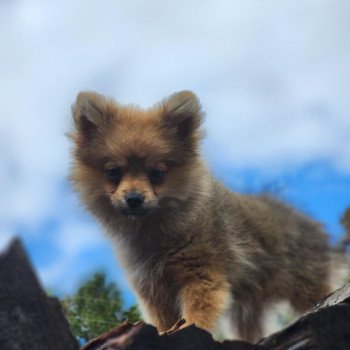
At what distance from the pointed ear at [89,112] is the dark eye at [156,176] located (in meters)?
0.74

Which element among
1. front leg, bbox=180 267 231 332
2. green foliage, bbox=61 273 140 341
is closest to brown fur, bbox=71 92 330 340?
front leg, bbox=180 267 231 332

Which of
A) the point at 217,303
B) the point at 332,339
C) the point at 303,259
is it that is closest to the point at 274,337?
the point at 332,339

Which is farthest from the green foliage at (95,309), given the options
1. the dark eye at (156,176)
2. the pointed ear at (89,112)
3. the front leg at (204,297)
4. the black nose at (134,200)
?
the pointed ear at (89,112)

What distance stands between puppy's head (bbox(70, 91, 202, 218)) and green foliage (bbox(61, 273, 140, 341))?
1.15 m

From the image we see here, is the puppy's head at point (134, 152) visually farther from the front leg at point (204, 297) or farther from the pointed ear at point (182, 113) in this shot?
the front leg at point (204, 297)

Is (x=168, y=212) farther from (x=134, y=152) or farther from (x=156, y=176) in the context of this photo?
(x=134, y=152)

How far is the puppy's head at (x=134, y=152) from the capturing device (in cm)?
561

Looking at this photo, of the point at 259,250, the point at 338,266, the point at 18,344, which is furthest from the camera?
the point at 338,266

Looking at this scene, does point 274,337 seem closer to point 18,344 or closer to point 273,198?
point 18,344

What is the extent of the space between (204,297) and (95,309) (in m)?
1.86

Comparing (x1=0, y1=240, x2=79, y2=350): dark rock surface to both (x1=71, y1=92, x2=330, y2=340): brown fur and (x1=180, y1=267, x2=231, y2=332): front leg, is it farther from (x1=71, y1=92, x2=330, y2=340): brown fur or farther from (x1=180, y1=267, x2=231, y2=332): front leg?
(x1=180, y1=267, x2=231, y2=332): front leg

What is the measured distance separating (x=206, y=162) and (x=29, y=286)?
3503mm

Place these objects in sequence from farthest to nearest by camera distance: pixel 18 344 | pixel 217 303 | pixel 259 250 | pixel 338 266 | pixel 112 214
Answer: pixel 338 266 → pixel 259 250 → pixel 112 214 → pixel 217 303 → pixel 18 344

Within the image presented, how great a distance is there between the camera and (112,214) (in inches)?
247
